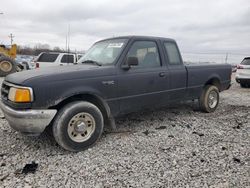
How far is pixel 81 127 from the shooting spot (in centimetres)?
378

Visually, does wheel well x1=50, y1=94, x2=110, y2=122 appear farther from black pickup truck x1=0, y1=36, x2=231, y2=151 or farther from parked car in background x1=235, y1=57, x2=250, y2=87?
parked car in background x1=235, y1=57, x2=250, y2=87

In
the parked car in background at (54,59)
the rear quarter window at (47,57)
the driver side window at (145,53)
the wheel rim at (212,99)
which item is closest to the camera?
the driver side window at (145,53)

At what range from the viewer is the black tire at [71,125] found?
11.7 feet

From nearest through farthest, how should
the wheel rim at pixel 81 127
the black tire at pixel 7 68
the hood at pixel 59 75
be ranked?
the hood at pixel 59 75, the wheel rim at pixel 81 127, the black tire at pixel 7 68

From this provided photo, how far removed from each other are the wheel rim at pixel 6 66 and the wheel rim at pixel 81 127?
1420cm

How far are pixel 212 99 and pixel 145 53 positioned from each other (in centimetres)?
265

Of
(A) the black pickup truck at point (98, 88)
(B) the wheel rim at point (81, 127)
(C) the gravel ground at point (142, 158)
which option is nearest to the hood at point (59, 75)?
(A) the black pickup truck at point (98, 88)

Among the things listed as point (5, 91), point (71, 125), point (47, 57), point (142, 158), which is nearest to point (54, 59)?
point (47, 57)

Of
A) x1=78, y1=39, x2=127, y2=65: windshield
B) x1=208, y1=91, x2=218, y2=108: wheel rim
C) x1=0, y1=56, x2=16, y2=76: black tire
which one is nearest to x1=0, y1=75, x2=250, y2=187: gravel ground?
x1=208, y1=91, x2=218, y2=108: wheel rim

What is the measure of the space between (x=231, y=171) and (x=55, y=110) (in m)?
2.64

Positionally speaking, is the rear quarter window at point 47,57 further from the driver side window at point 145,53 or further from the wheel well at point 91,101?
the wheel well at point 91,101

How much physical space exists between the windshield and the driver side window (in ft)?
0.81

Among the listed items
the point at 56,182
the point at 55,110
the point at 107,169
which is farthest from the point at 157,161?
the point at 55,110

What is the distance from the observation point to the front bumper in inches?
133
